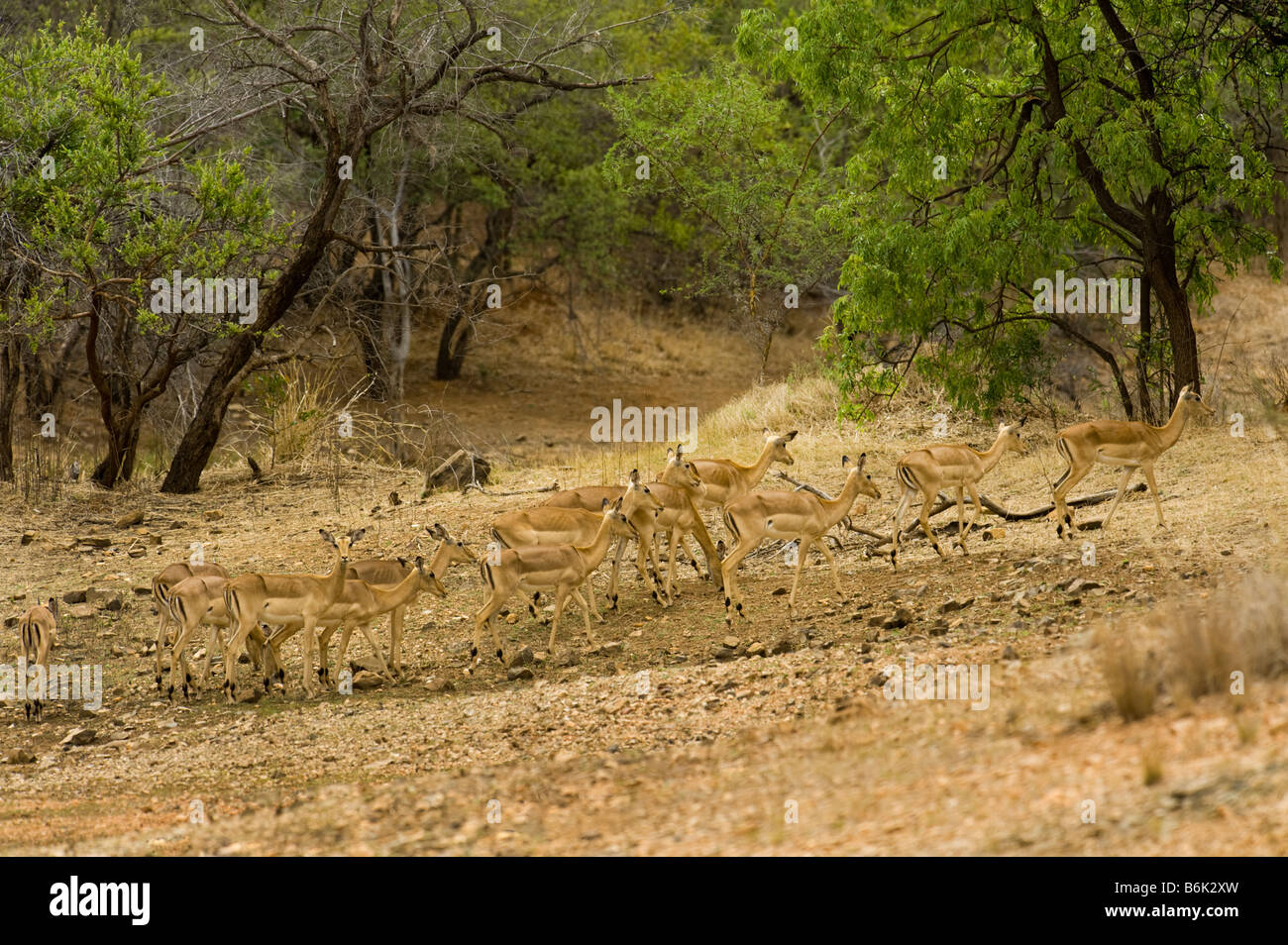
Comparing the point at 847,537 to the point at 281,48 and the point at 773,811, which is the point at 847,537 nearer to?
the point at 773,811

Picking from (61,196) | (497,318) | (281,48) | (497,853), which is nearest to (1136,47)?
(281,48)

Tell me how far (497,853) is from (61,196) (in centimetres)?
1242

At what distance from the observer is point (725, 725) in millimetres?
8773

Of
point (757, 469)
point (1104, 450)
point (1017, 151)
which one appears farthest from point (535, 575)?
point (1017, 151)

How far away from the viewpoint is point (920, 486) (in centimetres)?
1294

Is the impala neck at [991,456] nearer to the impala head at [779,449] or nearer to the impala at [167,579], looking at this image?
the impala head at [779,449]

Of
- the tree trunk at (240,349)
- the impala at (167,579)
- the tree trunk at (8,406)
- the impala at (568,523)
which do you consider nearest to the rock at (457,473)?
the tree trunk at (240,349)

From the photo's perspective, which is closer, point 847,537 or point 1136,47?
point 847,537

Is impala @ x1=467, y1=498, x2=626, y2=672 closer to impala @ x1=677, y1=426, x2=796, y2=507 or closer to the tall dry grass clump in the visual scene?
impala @ x1=677, y1=426, x2=796, y2=507

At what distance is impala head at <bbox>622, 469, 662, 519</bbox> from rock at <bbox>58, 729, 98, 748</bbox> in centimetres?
474

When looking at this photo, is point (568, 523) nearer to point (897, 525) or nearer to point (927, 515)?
point (897, 525)

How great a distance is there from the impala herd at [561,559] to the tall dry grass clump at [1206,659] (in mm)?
4971

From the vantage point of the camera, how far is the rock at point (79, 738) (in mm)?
10281

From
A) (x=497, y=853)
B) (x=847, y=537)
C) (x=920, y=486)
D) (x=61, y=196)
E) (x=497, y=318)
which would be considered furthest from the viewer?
(x=497, y=318)
